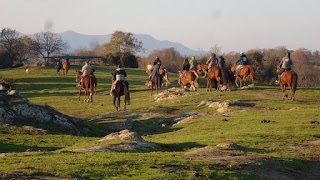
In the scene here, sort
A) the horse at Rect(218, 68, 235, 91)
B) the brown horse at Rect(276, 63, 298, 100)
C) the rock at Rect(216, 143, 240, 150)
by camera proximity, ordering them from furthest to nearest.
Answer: the horse at Rect(218, 68, 235, 91) → the brown horse at Rect(276, 63, 298, 100) → the rock at Rect(216, 143, 240, 150)

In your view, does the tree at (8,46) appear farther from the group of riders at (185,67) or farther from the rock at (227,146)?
the rock at (227,146)

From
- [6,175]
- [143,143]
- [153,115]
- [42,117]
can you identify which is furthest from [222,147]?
[153,115]

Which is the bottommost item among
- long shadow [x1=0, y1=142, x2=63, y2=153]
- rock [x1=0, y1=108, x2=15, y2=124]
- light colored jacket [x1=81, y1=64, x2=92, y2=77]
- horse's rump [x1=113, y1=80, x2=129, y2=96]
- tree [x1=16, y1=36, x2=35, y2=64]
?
long shadow [x1=0, y1=142, x2=63, y2=153]

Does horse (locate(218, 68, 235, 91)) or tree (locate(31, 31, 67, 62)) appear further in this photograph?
tree (locate(31, 31, 67, 62))

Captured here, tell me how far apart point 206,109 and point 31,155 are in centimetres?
1868

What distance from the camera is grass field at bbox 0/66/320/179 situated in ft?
39.2

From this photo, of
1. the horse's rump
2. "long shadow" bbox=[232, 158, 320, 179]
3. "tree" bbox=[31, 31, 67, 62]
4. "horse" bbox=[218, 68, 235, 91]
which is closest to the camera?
"long shadow" bbox=[232, 158, 320, 179]

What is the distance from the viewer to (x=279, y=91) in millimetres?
38188

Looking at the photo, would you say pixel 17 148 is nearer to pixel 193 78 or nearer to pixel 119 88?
pixel 119 88

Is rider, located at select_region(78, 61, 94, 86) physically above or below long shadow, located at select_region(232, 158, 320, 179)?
above

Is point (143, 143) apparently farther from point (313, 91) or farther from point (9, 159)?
point (313, 91)

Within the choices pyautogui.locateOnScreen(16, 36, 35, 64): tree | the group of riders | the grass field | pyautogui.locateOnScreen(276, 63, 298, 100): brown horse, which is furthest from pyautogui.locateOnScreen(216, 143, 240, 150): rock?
pyautogui.locateOnScreen(16, 36, 35, 64): tree

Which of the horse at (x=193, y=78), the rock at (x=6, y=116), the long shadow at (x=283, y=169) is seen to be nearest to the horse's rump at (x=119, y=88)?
the rock at (x=6, y=116)

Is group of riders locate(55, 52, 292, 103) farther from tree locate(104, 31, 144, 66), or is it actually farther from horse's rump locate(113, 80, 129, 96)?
tree locate(104, 31, 144, 66)
